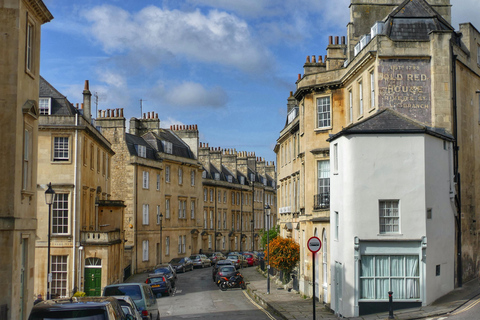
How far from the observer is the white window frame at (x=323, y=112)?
1241 inches

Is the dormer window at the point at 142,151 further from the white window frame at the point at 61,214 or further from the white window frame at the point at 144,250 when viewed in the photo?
the white window frame at the point at 61,214

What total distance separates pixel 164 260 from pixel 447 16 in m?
39.4

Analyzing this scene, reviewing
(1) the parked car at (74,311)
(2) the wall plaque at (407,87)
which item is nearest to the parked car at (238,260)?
(2) the wall plaque at (407,87)

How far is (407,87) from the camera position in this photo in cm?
2620

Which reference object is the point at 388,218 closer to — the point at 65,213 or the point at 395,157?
the point at 395,157

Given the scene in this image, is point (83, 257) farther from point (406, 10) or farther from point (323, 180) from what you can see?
point (406, 10)

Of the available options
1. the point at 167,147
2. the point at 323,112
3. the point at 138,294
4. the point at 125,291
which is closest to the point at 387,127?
the point at 323,112

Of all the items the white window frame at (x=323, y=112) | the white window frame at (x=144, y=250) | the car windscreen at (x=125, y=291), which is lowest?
the white window frame at (x=144, y=250)

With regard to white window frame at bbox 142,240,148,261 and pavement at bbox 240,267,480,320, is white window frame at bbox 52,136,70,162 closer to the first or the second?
pavement at bbox 240,267,480,320

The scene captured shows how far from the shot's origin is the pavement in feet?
70.4

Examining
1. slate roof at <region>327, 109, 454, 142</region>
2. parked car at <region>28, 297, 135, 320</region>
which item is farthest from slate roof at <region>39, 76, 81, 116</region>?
parked car at <region>28, 297, 135, 320</region>

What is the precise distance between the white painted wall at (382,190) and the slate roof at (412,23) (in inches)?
261

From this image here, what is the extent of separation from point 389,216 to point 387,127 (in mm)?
3369

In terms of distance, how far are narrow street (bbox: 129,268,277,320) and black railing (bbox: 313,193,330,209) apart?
5843 millimetres
